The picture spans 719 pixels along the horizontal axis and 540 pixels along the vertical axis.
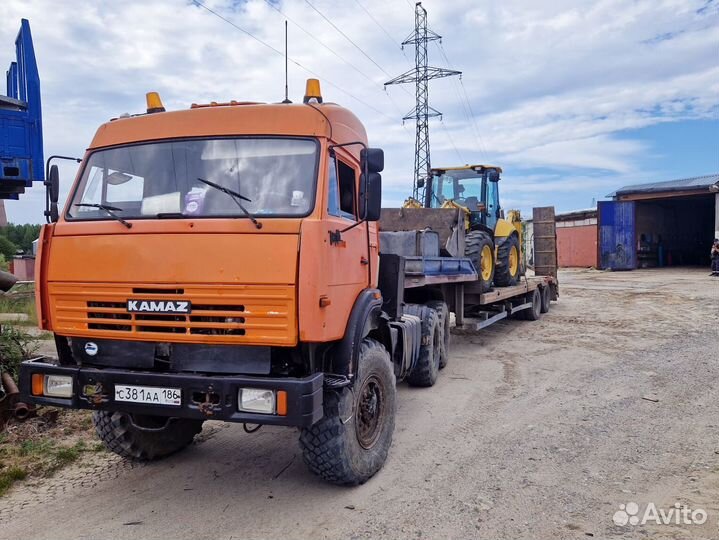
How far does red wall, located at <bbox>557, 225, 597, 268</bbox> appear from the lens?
3127cm

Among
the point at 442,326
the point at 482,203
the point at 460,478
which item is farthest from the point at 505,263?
the point at 460,478

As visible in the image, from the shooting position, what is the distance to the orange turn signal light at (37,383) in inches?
148

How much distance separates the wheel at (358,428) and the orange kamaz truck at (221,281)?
14mm

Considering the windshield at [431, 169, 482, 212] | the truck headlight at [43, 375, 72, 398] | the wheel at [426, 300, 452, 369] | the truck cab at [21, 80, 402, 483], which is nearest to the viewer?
the truck cab at [21, 80, 402, 483]

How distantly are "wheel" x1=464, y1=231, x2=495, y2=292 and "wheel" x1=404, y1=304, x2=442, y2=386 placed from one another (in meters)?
2.18

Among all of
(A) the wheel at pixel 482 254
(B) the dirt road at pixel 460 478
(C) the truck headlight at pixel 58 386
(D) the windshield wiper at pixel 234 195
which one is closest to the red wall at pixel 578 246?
(A) the wheel at pixel 482 254

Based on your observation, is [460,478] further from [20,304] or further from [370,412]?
[20,304]

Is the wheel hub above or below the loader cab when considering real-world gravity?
below

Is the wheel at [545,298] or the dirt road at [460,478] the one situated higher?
the wheel at [545,298]

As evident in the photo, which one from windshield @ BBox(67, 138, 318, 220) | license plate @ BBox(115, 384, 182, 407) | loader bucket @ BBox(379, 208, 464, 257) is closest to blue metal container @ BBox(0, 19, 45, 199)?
windshield @ BBox(67, 138, 318, 220)

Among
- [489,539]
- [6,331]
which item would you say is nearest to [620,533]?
[489,539]

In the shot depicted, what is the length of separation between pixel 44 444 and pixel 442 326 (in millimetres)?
4855

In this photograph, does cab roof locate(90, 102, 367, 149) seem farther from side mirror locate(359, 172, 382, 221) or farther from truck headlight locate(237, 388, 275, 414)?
truck headlight locate(237, 388, 275, 414)

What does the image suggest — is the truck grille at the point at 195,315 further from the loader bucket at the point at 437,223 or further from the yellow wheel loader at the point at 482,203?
the yellow wheel loader at the point at 482,203
